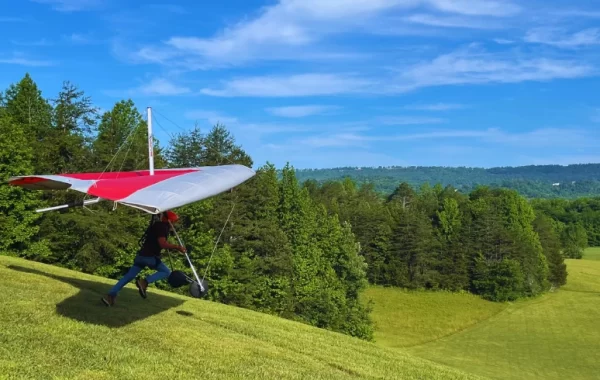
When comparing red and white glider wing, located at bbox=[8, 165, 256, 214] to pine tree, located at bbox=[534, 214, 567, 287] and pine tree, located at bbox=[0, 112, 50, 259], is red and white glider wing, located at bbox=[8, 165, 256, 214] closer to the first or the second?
pine tree, located at bbox=[0, 112, 50, 259]

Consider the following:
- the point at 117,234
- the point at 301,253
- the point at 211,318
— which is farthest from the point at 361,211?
the point at 211,318

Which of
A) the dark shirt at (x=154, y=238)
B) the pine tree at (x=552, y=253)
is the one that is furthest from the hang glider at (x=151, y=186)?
the pine tree at (x=552, y=253)

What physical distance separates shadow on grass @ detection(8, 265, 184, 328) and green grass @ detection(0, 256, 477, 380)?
0.03 meters

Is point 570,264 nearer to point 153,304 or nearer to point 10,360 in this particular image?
point 153,304

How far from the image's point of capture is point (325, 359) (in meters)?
15.6

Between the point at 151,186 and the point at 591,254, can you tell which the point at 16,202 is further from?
the point at 591,254

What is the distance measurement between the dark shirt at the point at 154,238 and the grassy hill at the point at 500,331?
3691 cm

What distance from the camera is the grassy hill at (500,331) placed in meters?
51.0

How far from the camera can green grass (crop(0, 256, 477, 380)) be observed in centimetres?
1004

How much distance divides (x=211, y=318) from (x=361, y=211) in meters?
87.1

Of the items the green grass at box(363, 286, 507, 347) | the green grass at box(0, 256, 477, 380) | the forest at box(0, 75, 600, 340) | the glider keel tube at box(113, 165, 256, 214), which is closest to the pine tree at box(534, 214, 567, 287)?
the forest at box(0, 75, 600, 340)

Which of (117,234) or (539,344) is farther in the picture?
(539,344)

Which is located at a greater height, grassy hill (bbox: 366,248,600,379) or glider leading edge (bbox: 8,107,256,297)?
glider leading edge (bbox: 8,107,256,297)

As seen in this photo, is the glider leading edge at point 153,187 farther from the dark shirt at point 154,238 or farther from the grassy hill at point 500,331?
the grassy hill at point 500,331
